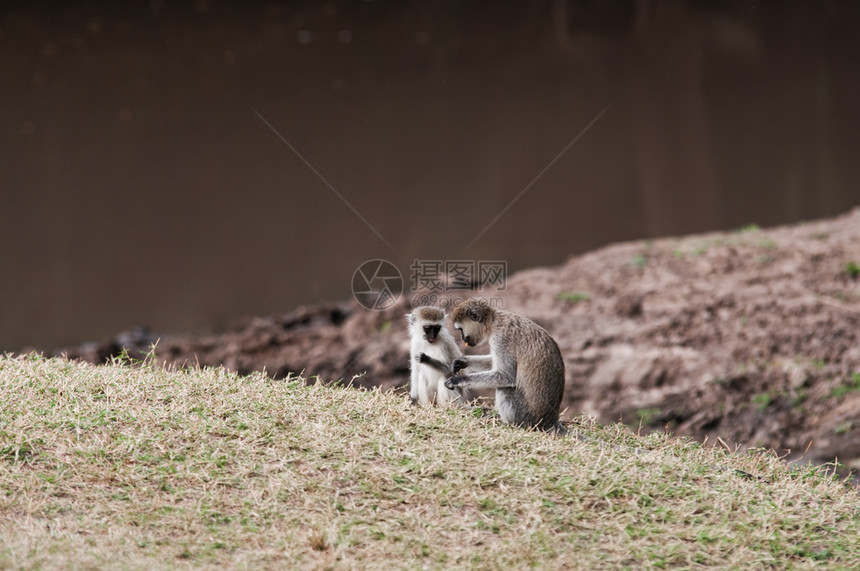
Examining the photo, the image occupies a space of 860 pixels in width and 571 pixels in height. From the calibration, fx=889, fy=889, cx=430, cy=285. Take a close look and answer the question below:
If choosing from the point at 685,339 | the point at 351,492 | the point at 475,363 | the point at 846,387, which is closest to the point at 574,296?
the point at 685,339

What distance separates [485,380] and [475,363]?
22 centimetres

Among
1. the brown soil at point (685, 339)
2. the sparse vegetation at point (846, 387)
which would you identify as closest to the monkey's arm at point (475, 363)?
the brown soil at point (685, 339)

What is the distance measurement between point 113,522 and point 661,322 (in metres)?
7.31

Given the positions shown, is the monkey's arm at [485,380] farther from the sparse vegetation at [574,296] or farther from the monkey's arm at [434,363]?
the sparse vegetation at [574,296]

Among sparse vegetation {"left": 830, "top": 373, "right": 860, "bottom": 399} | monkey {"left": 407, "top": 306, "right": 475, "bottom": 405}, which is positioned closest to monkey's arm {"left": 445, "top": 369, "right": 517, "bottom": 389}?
monkey {"left": 407, "top": 306, "right": 475, "bottom": 405}

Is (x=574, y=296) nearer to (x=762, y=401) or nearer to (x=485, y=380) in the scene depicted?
(x=762, y=401)

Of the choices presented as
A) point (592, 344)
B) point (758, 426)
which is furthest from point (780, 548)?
point (592, 344)

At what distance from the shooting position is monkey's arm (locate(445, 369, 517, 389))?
5.64m

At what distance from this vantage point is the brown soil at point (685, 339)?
8.89 m

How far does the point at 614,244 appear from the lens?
1293 centimetres

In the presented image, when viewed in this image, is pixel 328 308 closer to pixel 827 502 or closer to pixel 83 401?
pixel 83 401

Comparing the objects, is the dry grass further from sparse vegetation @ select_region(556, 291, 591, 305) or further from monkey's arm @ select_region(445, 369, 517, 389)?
sparse vegetation @ select_region(556, 291, 591, 305)

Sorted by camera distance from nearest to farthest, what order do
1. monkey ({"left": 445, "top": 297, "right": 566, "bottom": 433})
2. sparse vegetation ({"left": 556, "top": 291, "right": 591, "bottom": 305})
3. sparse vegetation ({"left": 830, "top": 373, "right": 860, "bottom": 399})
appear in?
monkey ({"left": 445, "top": 297, "right": 566, "bottom": 433}), sparse vegetation ({"left": 830, "top": 373, "right": 860, "bottom": 399}), sparse vegetation ({"left": 556, "top": 291, "right": 591, "bottom": 305})

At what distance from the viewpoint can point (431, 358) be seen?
5.74 m
